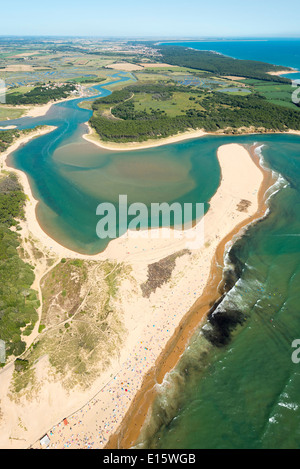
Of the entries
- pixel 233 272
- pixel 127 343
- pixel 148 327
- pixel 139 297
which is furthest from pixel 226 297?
pixel 127 343

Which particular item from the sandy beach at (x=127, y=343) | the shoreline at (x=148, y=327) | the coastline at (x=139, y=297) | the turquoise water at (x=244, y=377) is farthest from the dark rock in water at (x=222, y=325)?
the shoreline at (x=148, y=327)

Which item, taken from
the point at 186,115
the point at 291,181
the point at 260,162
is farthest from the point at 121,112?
the point at 291,181

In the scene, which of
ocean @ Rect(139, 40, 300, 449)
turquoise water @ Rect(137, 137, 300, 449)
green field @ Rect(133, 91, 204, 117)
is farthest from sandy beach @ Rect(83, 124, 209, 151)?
turquoise water @ Rect(137, 137, 300, 449)

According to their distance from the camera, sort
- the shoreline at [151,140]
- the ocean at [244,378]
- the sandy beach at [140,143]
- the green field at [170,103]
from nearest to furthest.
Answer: the ocean at [244,378] → the sandy beach at [140,143] → the shoreline at [151,140] → the green field at [170,103]

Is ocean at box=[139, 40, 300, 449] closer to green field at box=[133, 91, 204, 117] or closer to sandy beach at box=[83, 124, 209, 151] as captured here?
sandy beach at box=[83, 124, 209, 151]

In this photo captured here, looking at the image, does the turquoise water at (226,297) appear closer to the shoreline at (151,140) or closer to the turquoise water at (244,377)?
the turquoise water at (244,377)

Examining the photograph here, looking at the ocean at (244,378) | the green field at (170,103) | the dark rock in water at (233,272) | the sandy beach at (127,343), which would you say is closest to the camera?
the ocean at (244,378)
